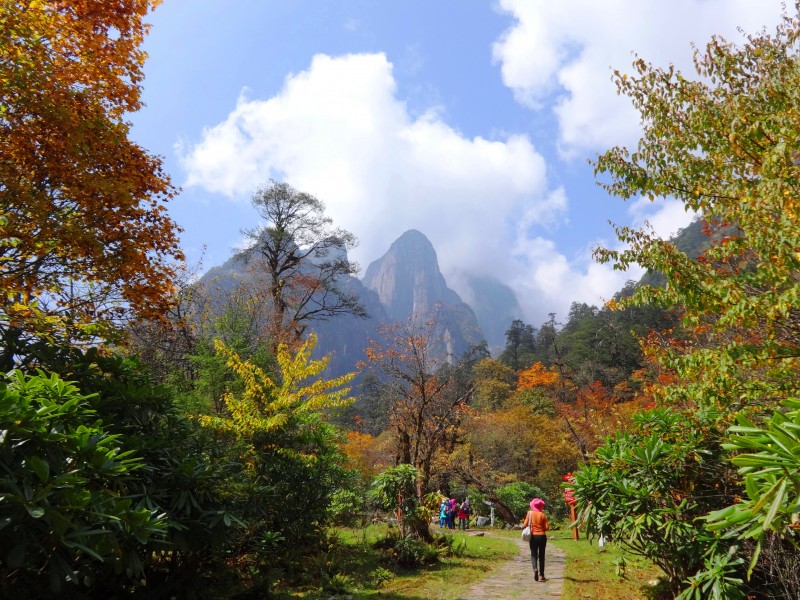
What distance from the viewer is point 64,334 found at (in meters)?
6.28

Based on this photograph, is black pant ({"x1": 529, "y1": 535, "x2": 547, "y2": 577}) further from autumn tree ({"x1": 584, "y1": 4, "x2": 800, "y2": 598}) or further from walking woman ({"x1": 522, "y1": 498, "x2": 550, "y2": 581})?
autumn tree ({"x1": 584, "y1": 4, "x2": 800, "y2": 598})

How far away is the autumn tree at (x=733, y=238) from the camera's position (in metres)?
4.69

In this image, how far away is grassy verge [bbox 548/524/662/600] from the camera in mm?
6859

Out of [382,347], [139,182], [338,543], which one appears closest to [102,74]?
[139,182]

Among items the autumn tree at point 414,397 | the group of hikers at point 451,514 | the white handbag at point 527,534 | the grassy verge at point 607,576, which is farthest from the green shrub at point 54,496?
the group of hikers at point 451,514

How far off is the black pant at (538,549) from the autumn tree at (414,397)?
3219 millimetres

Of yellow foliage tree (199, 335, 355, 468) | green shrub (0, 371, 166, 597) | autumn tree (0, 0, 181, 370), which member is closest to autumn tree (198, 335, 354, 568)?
yellow foliage tree (199, 335, 355, 468)

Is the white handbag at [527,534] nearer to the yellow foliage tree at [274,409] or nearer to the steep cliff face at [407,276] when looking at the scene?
the yellow foliage tree at [274,409]

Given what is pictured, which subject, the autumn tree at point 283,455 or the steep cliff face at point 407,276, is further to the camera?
the steep cliff face at point 407,276

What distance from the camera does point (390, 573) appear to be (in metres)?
8.54

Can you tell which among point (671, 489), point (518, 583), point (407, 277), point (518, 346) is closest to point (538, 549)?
point (518, 583)

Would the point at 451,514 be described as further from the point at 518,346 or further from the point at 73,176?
the point at 518,346

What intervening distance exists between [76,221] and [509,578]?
888 centimetres

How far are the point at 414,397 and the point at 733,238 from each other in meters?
9.97
